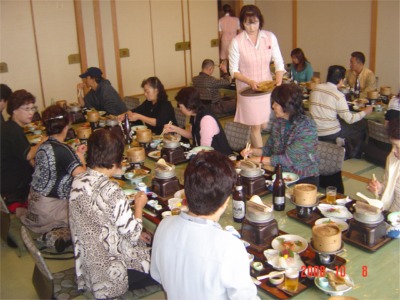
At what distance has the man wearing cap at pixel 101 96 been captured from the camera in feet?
17.0

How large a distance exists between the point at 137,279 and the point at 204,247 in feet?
4.03

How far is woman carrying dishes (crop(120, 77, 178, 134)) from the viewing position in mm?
4426

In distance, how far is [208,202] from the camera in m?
1.54

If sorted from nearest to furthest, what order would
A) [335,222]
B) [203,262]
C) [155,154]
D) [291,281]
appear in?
[203,262]
[291,281]
[335,222]
[155,154]

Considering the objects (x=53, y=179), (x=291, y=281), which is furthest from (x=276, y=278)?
(x=53, y=179)

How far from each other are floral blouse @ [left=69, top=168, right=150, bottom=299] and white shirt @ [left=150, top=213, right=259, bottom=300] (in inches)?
30.6

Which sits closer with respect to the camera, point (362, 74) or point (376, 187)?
point (376, 187)

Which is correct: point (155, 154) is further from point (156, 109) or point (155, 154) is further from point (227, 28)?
point (227, 28)

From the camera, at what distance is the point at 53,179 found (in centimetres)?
312

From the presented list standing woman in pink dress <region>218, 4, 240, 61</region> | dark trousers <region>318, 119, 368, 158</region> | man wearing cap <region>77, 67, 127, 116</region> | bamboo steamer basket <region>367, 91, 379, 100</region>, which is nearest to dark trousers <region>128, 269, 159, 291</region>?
man wearing cap <region>77, 67, 127, 116</region>

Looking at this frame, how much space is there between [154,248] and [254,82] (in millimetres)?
2823

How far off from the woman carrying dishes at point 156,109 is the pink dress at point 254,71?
2.45ft

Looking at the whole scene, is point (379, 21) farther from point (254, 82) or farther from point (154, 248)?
point (154, 248)

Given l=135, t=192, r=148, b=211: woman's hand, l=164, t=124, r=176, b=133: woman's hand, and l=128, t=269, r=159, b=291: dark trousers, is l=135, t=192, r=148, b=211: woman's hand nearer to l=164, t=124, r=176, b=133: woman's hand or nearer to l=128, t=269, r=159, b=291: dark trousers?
l=128, t=269, r=159, b=291: dark trousers
